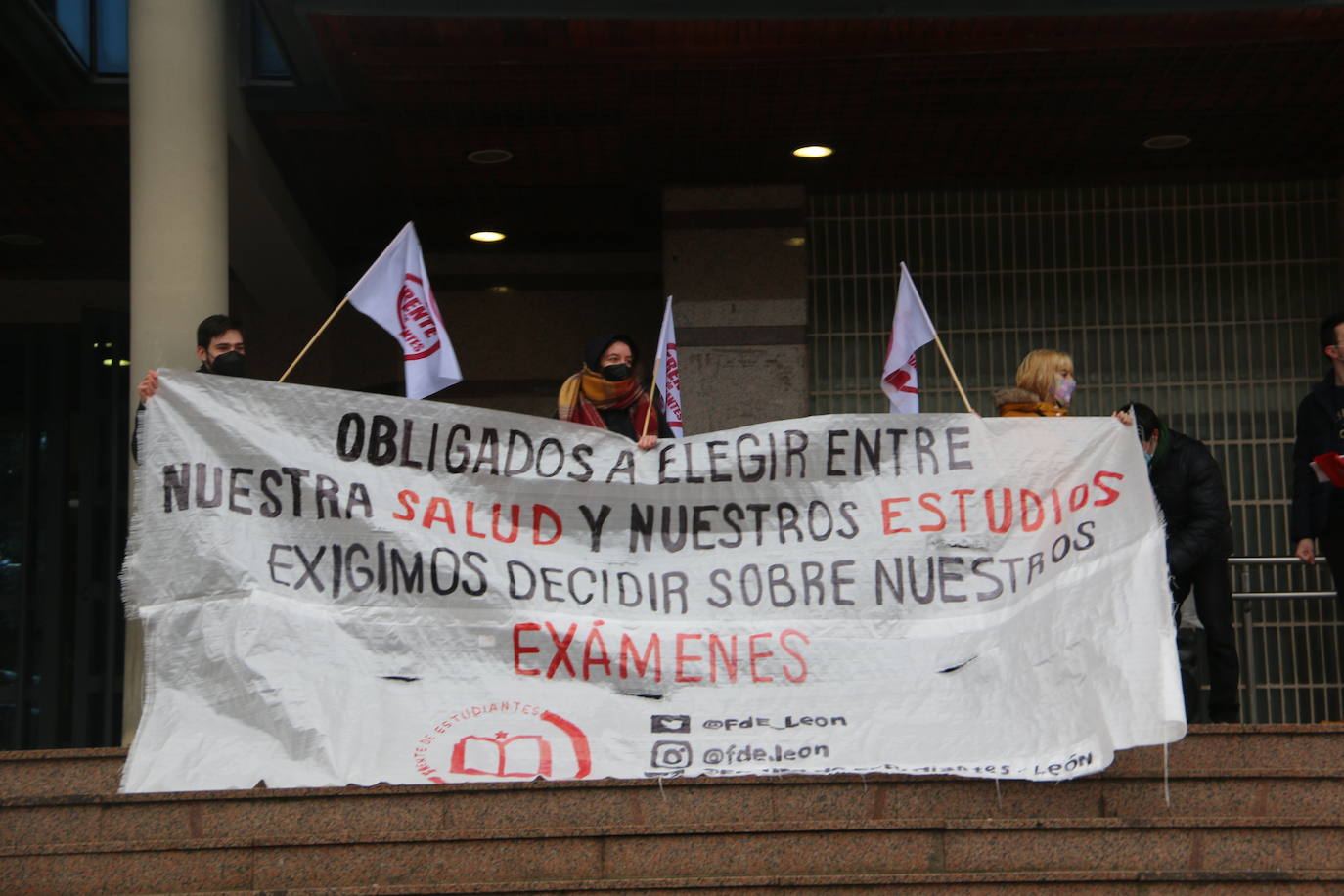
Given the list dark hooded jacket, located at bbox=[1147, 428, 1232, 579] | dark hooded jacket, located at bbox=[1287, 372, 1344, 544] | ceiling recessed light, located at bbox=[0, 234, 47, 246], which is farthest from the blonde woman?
ceiling recessed light, located at bbox=[0, 234, 47, 246]

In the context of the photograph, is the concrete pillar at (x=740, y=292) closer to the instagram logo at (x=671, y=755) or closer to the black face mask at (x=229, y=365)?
the black face mask at (x=229, y=365)

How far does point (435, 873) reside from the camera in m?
5.61

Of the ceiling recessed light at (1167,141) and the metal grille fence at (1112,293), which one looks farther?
the metal grille fence at (1112,293)

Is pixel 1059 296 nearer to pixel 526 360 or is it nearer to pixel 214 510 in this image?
pixel 526 360

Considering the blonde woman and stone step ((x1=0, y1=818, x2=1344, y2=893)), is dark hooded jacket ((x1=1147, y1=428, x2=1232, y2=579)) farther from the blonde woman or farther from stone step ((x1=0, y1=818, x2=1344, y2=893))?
stone step ((x1=0, y1=818, x2=1344, y2=893))

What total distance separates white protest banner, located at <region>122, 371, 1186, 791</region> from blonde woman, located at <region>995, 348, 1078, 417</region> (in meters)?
0.80

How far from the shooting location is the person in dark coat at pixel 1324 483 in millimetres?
7137

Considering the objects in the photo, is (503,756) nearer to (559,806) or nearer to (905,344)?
(559,806)

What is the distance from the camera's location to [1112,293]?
455 inches

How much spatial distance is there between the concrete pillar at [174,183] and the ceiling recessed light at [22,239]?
4338mm

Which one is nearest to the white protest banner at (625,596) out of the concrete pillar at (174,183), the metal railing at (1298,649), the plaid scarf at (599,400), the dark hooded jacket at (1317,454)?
the plaid scarf at (599,400)

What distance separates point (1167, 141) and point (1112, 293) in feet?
4.48

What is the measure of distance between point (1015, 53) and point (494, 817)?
5.14 meters

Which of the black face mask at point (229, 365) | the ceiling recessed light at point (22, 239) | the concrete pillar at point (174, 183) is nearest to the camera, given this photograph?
the black face mask at point (229, 365)
